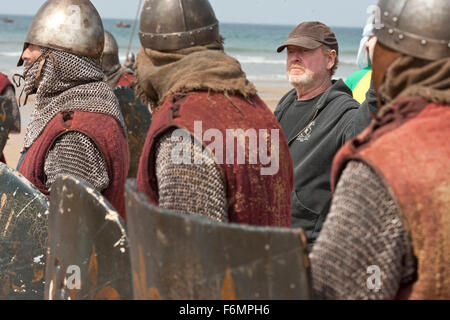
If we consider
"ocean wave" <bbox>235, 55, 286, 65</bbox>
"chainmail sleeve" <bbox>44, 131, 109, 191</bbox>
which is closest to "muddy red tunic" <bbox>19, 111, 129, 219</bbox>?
"chainmail sleeve" <bbox>44, 131, 109, 191</bbox>

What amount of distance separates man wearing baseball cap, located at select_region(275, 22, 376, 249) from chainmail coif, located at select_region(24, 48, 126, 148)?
1.10m

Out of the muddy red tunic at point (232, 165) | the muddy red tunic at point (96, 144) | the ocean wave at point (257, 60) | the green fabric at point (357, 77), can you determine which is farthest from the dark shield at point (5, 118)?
the ocean wave at point (257, 60)

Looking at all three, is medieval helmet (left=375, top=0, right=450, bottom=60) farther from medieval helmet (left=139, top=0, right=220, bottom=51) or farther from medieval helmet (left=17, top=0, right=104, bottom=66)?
medieval helmet (left=17, top=0, right=104, bottom=66)

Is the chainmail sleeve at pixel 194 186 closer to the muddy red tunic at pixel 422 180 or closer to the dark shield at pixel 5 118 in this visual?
the muddy red tunic at pixel 422 180

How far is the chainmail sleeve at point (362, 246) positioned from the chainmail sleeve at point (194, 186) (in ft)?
1.81

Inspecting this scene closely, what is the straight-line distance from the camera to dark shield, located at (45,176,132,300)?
255 cm

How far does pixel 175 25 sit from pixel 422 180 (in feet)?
4.24

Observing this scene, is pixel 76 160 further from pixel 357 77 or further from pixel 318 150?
pixel 357 77

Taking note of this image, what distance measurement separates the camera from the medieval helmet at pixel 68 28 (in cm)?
422

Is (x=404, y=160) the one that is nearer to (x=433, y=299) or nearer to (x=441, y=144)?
(x=441, y=144)

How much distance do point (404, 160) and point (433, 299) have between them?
37 cm

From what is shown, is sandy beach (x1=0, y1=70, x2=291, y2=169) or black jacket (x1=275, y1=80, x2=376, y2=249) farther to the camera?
sandy beach (x1=0, y1=70, x2=291, y2=169)
